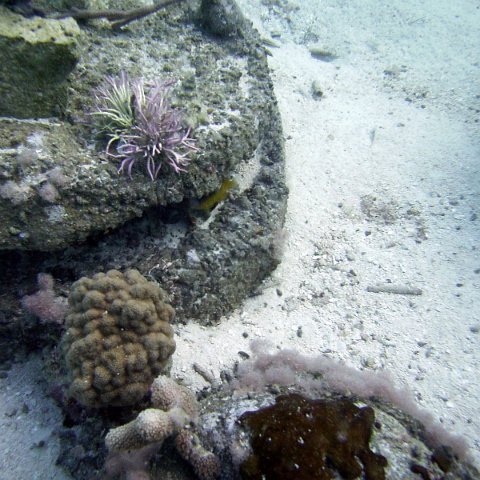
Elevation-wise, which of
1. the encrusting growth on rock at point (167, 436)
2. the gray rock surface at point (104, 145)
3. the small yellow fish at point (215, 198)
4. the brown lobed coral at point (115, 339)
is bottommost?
the encrusting growth on rock at point (167, 436)

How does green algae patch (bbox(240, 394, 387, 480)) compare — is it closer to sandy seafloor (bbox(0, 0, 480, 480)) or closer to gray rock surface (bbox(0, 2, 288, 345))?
sandy seafloor (bbox(0, 0, 480, 480))

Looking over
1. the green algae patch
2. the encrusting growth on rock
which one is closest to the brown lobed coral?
the encrusting growth on rock

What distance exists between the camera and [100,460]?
2.99m

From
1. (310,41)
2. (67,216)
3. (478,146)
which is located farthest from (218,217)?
(310,41)

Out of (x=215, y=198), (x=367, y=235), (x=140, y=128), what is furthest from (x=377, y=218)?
(x=140, y=128)

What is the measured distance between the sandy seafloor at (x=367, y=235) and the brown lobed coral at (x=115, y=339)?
2.33ft

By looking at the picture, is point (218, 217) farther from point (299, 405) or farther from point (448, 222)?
point (448, 222)

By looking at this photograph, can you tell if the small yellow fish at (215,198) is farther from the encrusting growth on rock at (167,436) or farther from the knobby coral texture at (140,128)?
the encrusting growth on rock at (167,436)

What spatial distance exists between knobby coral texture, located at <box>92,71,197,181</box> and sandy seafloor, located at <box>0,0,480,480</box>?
179 cm

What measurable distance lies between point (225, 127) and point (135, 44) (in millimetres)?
1782

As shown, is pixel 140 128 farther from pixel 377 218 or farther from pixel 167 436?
pixel 377 218

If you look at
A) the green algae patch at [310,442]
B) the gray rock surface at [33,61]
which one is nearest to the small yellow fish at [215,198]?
the gray rock surface at [33,61]

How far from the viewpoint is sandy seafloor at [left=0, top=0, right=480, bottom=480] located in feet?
12.2

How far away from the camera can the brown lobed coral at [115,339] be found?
111 inches
